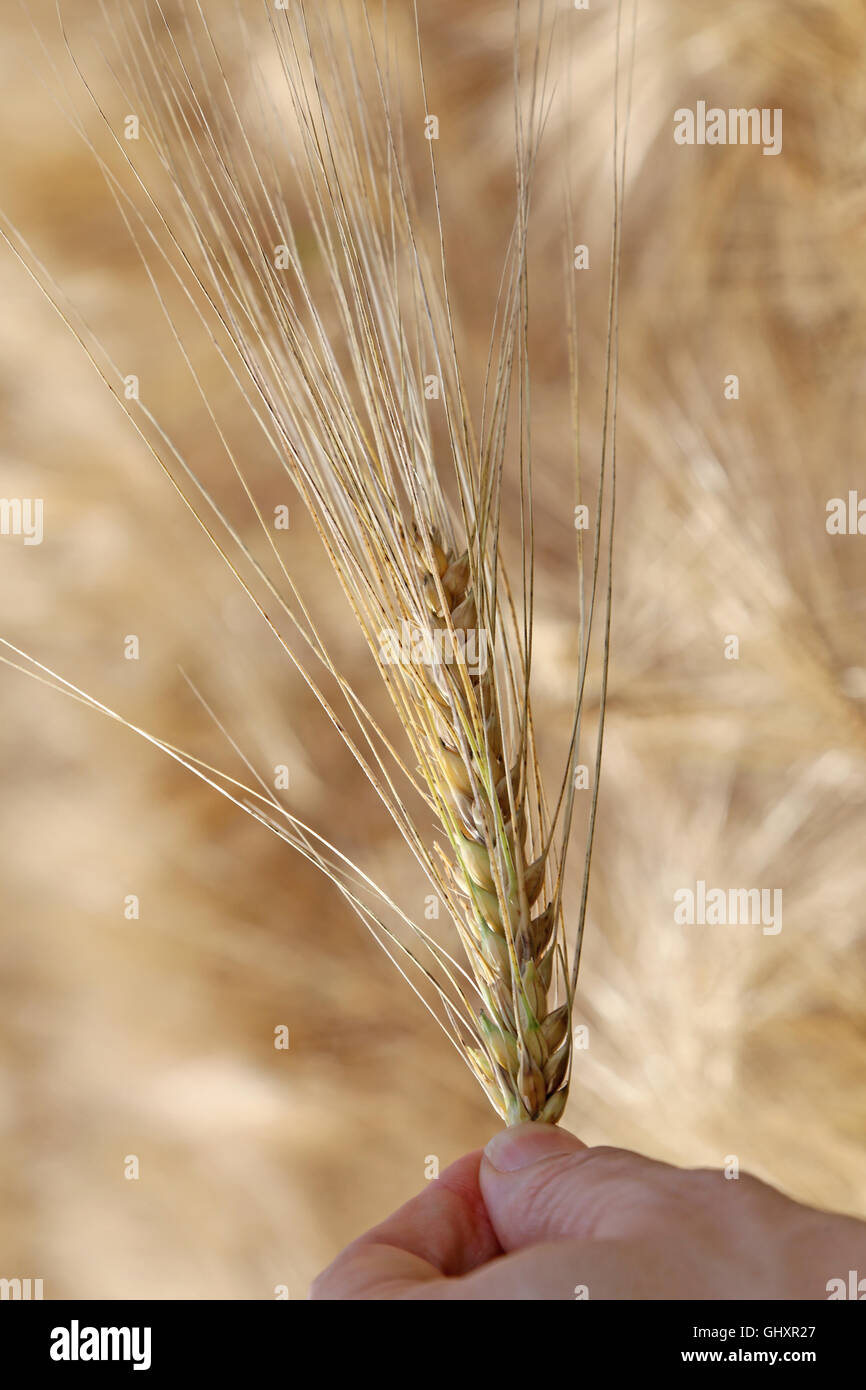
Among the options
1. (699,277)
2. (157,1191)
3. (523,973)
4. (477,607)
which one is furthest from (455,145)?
(157,1191)

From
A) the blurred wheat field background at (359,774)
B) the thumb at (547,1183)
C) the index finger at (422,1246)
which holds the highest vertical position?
the blurred wheat field background at (359,774)

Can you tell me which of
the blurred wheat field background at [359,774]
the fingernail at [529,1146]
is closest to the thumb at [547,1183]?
the fingernail at [529,1146]

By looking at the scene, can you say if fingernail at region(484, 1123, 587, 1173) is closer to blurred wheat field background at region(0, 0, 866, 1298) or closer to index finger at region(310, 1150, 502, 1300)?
index finger at region(310, 1150, 502, 1300)

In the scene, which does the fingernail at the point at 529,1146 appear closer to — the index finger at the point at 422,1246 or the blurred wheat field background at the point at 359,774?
the index finger at the point at 422,1246

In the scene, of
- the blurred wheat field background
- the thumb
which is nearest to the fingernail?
the thumb

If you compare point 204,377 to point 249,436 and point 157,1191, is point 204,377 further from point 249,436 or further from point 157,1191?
point 157,1191

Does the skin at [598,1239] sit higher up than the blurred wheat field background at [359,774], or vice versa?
the blurred wheat field background at [359,774]

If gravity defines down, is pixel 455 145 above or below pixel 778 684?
Result: above
